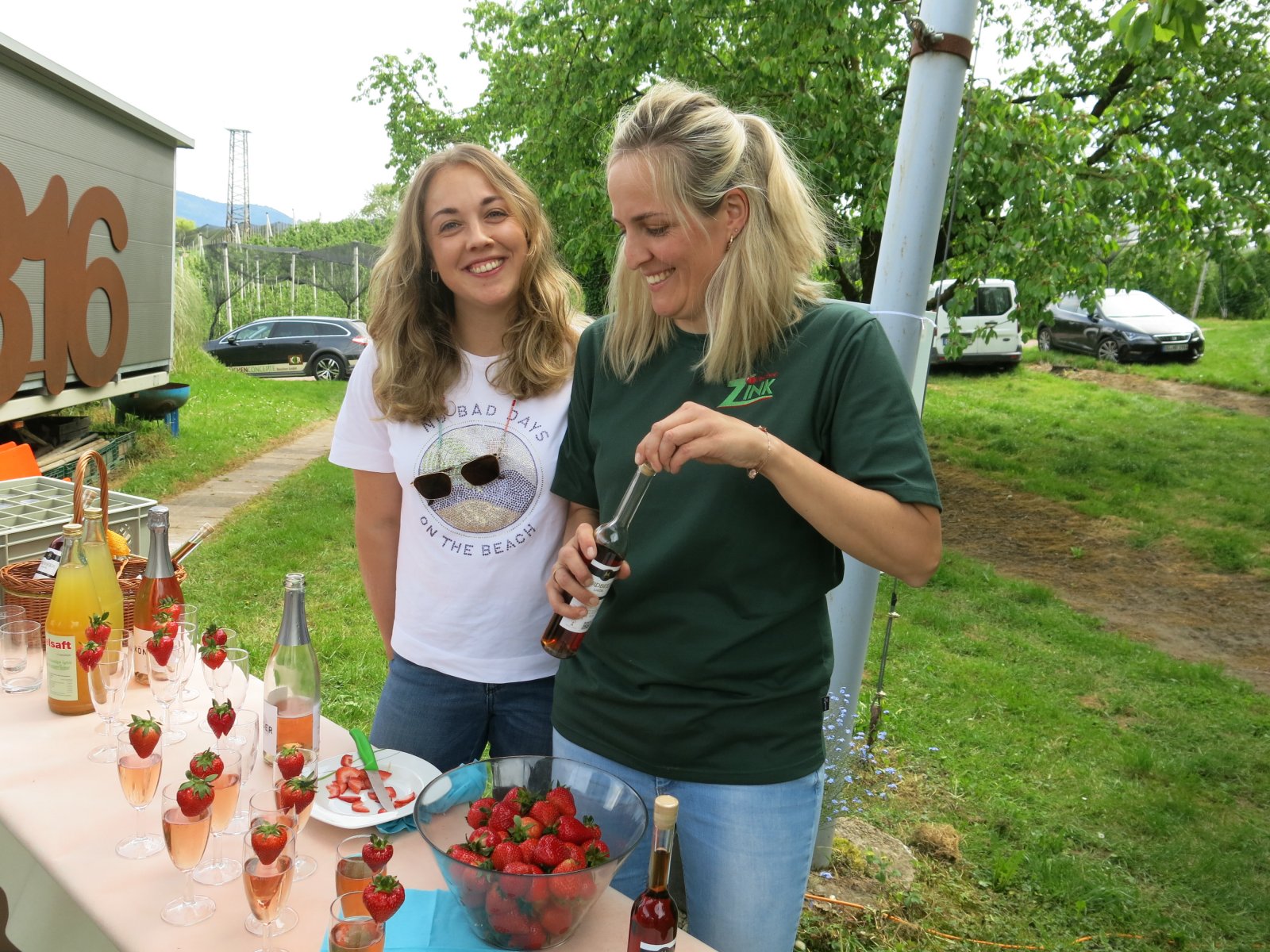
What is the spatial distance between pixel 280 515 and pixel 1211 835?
6.62 metres

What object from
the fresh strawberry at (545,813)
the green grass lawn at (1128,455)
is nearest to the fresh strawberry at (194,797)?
the fresh strawberry at (545,813)

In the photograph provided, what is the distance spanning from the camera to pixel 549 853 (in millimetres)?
1352

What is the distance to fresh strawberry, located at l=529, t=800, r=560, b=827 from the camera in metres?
1.43

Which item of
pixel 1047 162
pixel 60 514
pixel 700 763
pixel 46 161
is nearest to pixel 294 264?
pixel 46 161

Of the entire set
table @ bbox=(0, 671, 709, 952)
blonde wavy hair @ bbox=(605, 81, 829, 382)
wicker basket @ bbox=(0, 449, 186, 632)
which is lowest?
table @ bbox=(0, 671, 709, 952)

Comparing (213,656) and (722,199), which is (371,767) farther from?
(722,199)

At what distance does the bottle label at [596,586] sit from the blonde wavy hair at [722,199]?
374 millimetres

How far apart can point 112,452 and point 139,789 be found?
8.41 meters

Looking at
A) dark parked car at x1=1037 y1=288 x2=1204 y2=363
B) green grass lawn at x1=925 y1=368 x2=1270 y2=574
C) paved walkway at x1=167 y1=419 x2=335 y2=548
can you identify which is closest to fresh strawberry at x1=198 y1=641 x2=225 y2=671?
paved walkway at x1=167 y1=419 x2=335 y2=548

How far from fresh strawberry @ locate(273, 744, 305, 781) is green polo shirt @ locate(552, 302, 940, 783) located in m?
0.51

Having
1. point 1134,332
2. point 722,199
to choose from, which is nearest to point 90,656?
point 722,199

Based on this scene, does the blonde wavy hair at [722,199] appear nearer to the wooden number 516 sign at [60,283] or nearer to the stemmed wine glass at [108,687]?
the stemmed wine glass at [108,687]

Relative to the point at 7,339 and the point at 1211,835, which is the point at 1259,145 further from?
the point at 7,339

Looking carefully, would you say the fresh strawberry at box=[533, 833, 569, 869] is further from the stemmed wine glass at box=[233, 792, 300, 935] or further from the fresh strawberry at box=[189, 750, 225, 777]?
the fresh strawberry at box=[189, 750, 225, 777]
